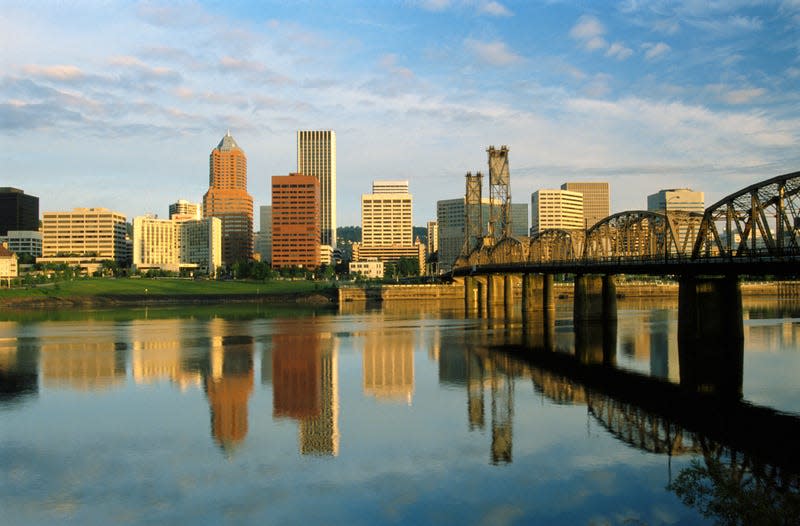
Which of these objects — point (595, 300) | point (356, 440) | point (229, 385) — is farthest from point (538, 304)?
point (356, 440)

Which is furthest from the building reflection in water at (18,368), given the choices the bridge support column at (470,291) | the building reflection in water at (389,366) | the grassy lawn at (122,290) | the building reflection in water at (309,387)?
the bridge support column at (470,291)

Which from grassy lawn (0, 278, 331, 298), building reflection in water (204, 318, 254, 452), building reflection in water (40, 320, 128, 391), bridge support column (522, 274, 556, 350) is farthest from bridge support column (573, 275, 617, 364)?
grassy lawn (0, 278, 331, 298)

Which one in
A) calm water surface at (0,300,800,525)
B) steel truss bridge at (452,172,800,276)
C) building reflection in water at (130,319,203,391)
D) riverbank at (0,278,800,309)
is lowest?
calm water surface at (0,300,800,525)

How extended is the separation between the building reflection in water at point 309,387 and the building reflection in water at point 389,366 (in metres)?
2.84

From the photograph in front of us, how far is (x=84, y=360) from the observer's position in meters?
64.6

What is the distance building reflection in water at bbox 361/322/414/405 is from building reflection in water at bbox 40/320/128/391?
19.7 m

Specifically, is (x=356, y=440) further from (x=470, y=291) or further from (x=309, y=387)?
(x=470, y=291)

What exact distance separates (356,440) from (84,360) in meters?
39.6

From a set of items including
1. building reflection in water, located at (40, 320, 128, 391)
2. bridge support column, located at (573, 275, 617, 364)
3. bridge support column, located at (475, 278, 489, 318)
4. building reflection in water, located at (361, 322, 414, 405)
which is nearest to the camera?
building reflection in water, located at (361, 322, 414, 405)

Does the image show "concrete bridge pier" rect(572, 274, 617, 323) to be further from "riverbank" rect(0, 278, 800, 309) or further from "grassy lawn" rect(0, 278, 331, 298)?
"grassy lawn" rect(0, 278, 331, 298)

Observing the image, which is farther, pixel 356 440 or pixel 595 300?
pixel 595 300

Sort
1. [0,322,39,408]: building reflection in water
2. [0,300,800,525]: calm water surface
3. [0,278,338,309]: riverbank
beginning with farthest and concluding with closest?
[0,278,338,309]: riverbank → [0,322,39,408]: building reflection in water → [0,300,800,525]: calm water surface

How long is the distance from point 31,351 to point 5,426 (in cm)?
3600

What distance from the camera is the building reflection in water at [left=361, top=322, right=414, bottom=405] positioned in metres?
49.6
